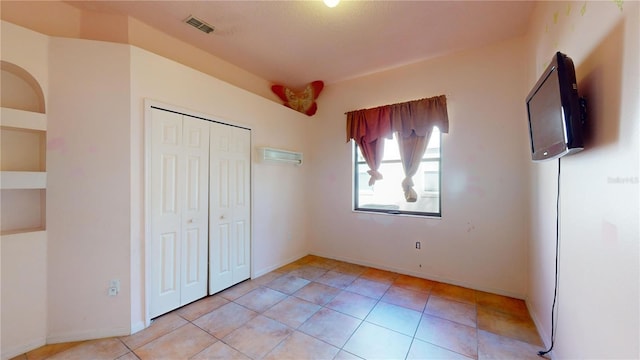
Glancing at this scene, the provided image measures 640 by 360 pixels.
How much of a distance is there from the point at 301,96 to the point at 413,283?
10.8 ft

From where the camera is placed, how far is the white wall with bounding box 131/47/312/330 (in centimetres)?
221

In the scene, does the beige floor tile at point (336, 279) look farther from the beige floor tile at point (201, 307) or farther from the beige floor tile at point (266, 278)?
the beige floor tile at point (201, 307)

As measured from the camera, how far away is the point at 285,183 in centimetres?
390

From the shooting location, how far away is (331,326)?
2.25 metres

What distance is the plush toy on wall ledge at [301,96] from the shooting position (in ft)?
13.2

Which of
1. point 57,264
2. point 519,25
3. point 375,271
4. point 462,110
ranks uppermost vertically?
point 519,25

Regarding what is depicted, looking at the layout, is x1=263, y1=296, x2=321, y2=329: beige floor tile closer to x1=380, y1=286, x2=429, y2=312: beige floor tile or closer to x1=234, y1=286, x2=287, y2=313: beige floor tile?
x1=234, y1=286, x2=287, y2=313: beige floor tile

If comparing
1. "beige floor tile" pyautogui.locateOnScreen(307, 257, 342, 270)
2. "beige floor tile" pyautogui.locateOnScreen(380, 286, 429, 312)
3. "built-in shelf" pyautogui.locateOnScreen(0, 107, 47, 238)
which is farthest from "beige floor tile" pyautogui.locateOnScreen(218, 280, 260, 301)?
"built-in shelf" pyautogui.locateOnScreen(0, 107, 47, 238)

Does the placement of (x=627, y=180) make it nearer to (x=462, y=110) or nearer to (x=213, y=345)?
(x=462, y=110)

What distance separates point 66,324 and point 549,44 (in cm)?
465

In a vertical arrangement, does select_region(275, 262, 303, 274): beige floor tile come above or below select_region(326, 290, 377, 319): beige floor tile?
below

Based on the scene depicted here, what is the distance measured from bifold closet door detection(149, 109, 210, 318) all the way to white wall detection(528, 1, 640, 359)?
10.4ft

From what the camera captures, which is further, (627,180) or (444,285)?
(444,285)

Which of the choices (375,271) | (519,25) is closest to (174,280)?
(375,271)
